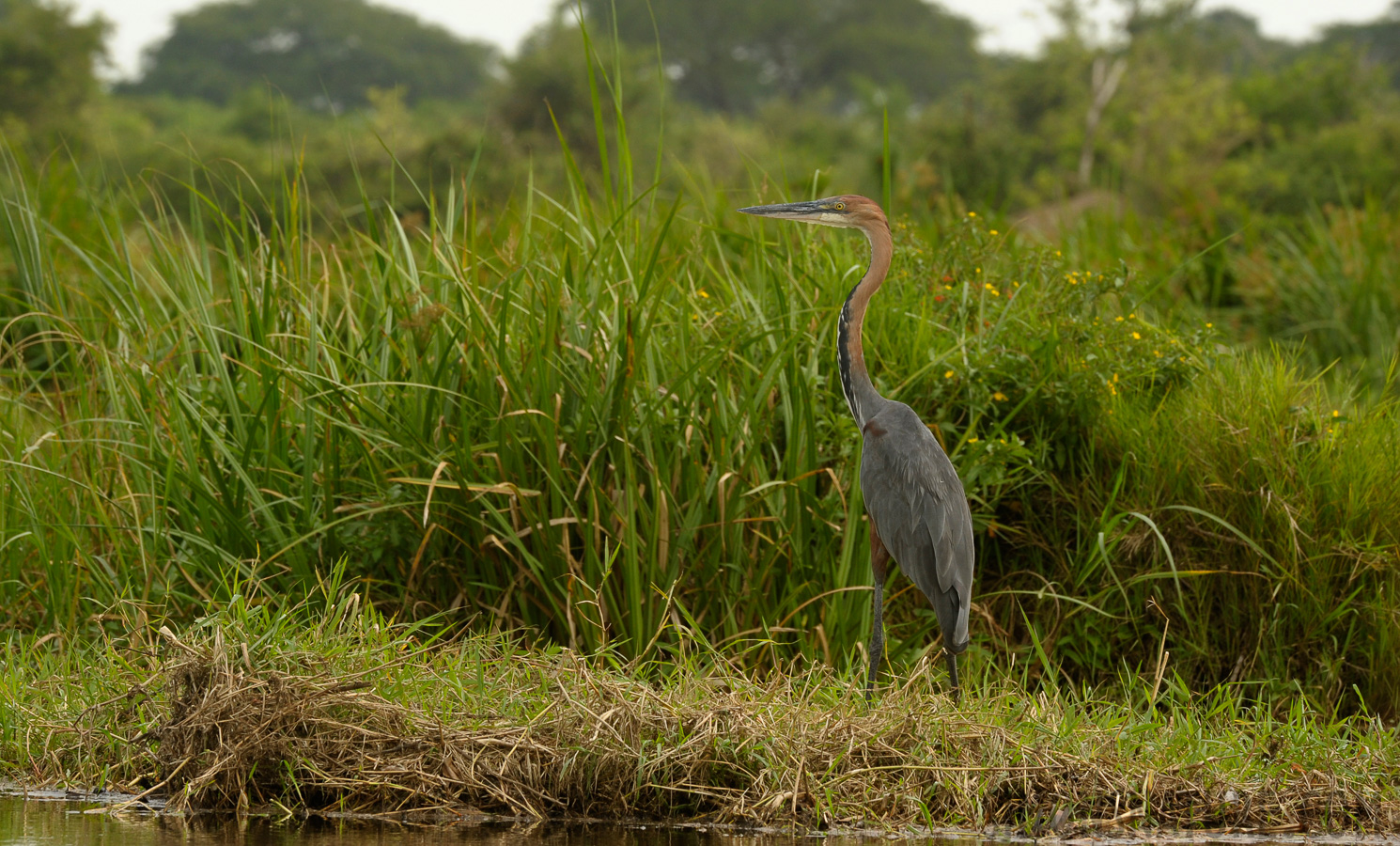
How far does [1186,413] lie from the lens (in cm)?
477

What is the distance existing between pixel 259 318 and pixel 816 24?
2349 inches

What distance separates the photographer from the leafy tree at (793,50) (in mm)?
59469

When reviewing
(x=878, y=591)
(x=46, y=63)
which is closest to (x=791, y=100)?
(x=46, y=63)

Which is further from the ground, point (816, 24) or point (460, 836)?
point (816, 24)

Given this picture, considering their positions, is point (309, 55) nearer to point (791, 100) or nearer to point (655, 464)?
point (791, 100)

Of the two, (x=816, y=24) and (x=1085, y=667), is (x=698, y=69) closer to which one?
(x=816, y=24)

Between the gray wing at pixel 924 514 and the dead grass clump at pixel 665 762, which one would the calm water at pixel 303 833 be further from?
the gray wing at pixel 924 514

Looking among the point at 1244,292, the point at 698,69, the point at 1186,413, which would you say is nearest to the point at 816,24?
the point at 698,69

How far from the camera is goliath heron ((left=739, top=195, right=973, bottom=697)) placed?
3.80 meters

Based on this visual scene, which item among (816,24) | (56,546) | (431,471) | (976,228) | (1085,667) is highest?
(816,24)

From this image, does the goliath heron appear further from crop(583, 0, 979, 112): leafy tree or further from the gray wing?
crop(583, 0, 979, 112): leafy tree

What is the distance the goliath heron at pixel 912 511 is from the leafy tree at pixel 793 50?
56931mm

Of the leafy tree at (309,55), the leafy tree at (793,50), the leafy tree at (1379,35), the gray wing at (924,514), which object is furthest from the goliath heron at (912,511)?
the leafy tree at (793,50)

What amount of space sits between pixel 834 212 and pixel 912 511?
45.7 inches
